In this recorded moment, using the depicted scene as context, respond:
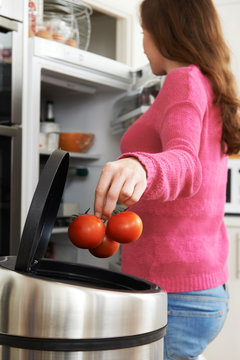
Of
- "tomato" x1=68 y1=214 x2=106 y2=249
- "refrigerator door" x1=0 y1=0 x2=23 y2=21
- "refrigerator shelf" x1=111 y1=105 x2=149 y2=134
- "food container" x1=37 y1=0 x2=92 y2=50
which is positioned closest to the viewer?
"tomato" x1=68 y1=214 x2=106 y2=249

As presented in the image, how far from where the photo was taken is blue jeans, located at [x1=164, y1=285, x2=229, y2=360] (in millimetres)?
905

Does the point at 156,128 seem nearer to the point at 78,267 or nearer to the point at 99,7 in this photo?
the point at 78,267

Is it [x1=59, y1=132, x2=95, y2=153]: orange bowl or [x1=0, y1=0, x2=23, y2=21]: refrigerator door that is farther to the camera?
[x1=59, y1=132, x2=95, y2=153]: orange bowl

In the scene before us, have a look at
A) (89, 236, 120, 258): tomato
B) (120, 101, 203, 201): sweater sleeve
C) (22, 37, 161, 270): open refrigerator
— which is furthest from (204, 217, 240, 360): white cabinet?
(89, 236, 120, 258): tomato

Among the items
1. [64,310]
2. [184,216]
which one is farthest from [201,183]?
[64,310]

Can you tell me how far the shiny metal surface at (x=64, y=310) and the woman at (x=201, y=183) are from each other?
1.36 ft

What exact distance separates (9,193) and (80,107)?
75cm

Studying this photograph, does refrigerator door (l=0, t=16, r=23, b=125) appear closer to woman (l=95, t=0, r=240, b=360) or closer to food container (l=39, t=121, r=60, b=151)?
food container (l=39, t=121, r=60, b=151)

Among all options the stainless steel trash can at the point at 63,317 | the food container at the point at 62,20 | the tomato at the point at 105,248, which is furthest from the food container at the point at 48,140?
the stainless steel trash can at the point at 63,317

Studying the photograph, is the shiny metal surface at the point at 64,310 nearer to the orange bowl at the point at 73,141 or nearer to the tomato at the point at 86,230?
the tomato at the point at 86,230

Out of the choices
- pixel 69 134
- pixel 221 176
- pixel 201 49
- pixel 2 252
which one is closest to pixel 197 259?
pixel 221 176

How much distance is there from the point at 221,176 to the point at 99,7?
4.96 ft

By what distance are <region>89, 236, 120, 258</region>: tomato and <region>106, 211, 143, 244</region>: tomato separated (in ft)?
0.13

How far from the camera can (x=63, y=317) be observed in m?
0.44
